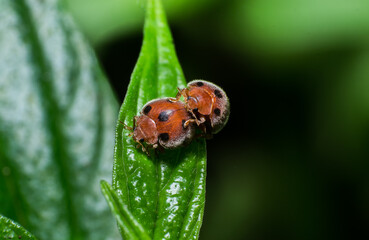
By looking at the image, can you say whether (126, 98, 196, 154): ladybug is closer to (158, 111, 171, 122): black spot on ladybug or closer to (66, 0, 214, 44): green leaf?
(158, 111, 171, 122): black spot on ladybug

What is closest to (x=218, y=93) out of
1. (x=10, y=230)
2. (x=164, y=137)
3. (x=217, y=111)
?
(x=217, y=111)

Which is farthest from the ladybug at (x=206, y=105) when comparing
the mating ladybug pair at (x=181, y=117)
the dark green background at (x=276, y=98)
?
the dark green background at (x=276, y=98)

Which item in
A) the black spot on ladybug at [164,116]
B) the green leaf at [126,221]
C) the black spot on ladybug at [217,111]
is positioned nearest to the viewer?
the green leaf at [126,221]

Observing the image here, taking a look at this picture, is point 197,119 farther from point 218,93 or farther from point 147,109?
point 147,109

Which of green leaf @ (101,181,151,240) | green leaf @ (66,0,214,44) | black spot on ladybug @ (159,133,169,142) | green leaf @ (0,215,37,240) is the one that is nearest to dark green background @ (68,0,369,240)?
green leaf @ (66,0,214,44)

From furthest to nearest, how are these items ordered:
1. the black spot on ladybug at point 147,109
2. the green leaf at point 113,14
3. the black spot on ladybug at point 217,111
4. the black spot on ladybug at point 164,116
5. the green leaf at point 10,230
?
the green leaf at point 113,14 → the black spot on ladybug at point 217,111 → the black spot on ladybug at point 164,116 → the black spot on ladybug at point 147,109 → the green leaf at point 10,230

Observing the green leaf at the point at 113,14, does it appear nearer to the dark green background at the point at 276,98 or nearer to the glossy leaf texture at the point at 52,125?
the dark green background at the point at 276,98
